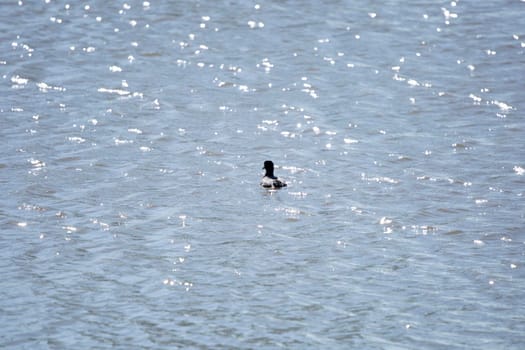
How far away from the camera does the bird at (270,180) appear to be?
18891 mm

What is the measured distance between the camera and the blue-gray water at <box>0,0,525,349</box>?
14.0m

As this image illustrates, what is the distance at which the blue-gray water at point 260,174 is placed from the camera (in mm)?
13961

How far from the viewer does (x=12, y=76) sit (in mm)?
25875

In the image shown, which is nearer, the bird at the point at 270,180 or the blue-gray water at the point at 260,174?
the blue-gray water at the point at 260,174

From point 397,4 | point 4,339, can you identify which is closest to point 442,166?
point 4,339

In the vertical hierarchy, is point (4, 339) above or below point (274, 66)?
below

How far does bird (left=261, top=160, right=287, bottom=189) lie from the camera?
744 inches

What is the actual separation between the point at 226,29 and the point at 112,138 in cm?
834

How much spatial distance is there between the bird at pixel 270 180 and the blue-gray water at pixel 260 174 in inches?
10.7

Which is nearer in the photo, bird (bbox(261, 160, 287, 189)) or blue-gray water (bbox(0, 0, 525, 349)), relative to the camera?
blue-gray water (bbox(0, 0, 525, 349))

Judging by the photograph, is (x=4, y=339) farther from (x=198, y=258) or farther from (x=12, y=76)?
(x=12, y=76)

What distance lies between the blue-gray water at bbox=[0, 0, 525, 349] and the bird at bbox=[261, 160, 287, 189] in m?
0.27

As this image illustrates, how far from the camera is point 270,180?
749 inches

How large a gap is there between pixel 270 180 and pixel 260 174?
2.68 feet
